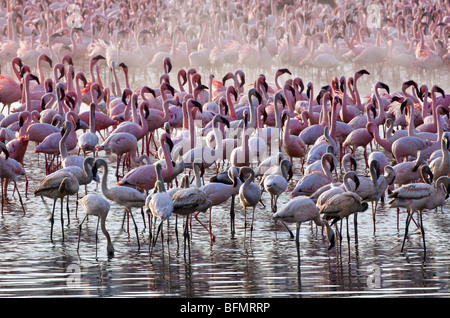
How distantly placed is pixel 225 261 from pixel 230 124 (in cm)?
505

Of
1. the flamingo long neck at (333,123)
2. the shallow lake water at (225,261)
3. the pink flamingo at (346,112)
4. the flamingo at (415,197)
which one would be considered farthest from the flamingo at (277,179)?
the pink flamingo at (346,112)

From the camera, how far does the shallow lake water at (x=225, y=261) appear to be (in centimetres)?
688

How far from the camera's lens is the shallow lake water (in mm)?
6877

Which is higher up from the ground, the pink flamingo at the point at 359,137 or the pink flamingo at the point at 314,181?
the pink flamingo at the point at 359,137

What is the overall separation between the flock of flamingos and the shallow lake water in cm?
24

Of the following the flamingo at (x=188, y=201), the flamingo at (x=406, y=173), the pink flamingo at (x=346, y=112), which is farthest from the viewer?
the pink flamingo at (x=346, y=112)

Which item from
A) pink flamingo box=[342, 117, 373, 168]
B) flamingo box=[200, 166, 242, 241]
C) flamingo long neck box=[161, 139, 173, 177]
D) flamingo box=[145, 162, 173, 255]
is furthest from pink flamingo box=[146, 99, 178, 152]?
flamingo box=[145, 162, 173, 255]

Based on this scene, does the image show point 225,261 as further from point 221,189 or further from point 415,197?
point 415,197

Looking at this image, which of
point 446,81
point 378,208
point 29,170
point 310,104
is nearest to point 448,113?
point 310,104

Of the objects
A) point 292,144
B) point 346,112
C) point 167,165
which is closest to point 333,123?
point 292,144

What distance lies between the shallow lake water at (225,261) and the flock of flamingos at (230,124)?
24 centimetres

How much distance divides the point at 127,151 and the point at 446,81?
39.9ft

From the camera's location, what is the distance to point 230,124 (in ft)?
41.8

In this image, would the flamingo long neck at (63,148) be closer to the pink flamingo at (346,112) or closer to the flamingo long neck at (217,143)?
the flamingo long neck at (217,143)
